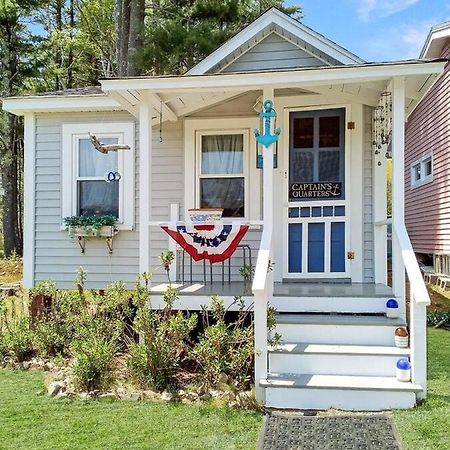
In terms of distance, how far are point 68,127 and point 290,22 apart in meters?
3.42

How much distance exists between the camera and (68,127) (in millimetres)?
7203

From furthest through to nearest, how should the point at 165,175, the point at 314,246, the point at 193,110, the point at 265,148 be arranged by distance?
the point at 165,175, the point at 193,110, the point at 314,246, the point at 265,148

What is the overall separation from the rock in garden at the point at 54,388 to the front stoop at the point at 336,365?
160 cm

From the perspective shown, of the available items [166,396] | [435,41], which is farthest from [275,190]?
[435,41]

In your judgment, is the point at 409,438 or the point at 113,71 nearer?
the point at 409,438

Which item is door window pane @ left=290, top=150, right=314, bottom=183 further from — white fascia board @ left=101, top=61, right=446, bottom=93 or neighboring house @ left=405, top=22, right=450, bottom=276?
neighboring house @ left=405, top=22, right=450, bottom=276

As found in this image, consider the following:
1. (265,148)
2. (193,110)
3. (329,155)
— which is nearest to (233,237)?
(265,148)

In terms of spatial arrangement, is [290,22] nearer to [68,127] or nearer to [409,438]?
[68,127]

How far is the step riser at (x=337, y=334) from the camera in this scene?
170 inches

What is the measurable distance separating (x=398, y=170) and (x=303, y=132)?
5.18 feet

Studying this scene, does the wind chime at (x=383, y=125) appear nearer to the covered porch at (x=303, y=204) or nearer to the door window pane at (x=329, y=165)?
the covered porch at (x=303, y=204)

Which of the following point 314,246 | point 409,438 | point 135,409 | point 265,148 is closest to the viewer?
point 409,438

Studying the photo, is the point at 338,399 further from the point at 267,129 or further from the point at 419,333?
the point at 267,129

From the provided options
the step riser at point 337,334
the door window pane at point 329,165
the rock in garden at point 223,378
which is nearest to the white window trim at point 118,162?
the door window pane at point 329,165
